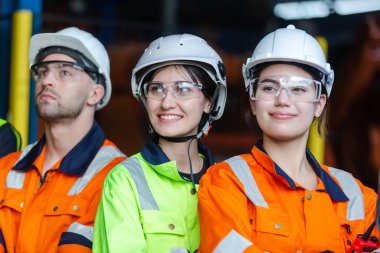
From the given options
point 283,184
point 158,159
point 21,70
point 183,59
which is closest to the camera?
point 283,184

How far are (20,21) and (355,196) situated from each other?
2.72 meters

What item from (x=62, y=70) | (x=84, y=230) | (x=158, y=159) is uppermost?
(x=62, y=70)

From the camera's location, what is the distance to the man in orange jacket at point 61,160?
12.1 ft

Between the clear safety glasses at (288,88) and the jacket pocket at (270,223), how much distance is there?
46 centimetres

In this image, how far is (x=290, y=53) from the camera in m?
3.17

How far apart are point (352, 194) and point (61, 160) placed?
1479 mm

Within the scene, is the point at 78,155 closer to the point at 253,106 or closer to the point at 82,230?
the point at 82,230

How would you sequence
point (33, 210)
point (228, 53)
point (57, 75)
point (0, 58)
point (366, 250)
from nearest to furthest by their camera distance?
point (366, 250), point (33, 210), point (57, 75), point (0, 58), point (228, 53)

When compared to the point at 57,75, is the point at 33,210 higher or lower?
lower

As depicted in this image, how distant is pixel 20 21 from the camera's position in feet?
16.7

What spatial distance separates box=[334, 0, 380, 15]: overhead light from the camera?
37.8ft

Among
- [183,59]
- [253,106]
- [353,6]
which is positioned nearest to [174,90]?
[183,59]

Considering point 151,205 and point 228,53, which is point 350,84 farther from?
point 151,205

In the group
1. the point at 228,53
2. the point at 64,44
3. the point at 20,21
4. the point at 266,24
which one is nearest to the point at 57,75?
the point at 64,44
